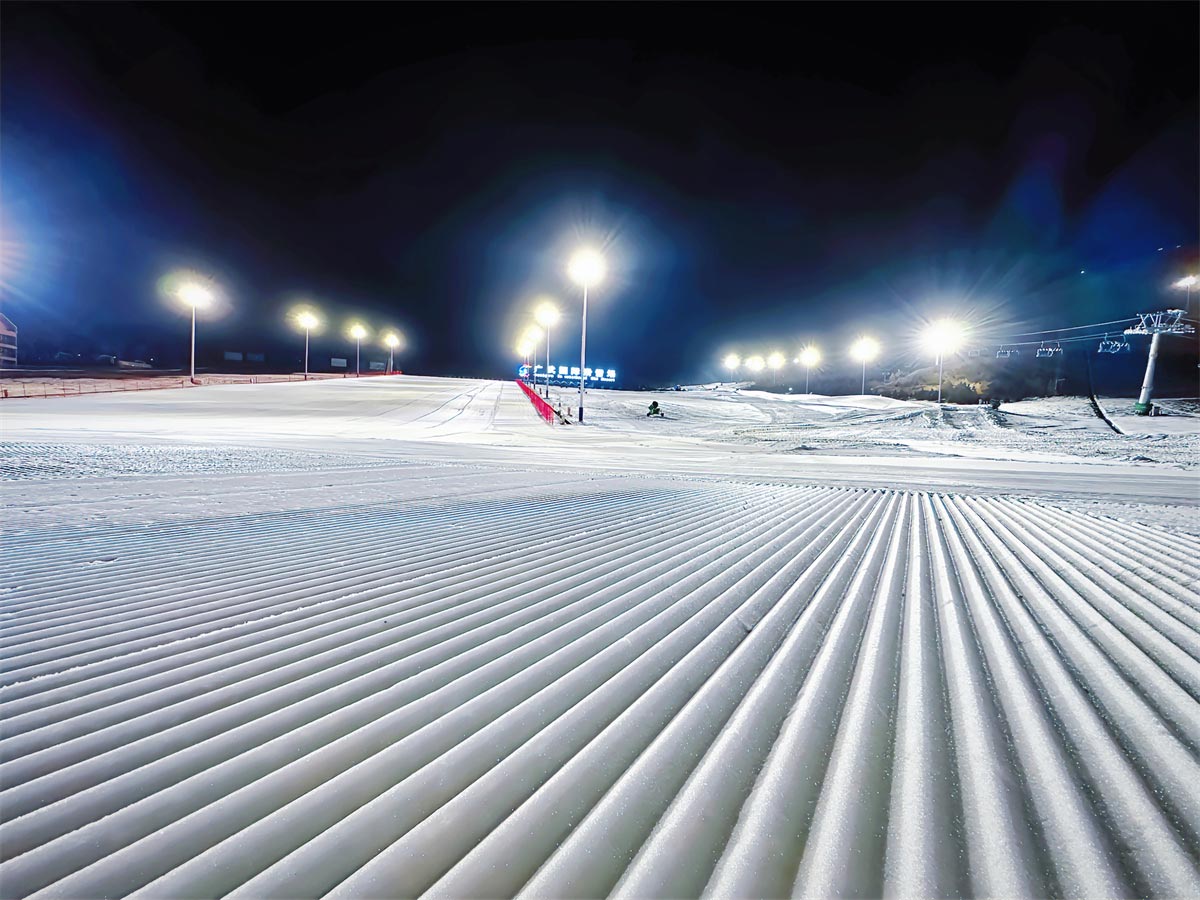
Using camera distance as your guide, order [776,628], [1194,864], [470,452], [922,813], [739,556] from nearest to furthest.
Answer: [1194,864] → [922,813] → [776,628] → [739,556] → [470,452]

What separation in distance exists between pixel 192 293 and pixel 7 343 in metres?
47.5

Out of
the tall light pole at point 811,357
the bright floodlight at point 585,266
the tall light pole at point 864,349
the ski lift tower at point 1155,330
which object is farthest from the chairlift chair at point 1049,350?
the bright floodlight at point 585,266

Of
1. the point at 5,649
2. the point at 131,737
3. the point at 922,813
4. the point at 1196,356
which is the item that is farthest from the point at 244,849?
the point at 1196,356

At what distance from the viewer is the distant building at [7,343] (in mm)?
62625

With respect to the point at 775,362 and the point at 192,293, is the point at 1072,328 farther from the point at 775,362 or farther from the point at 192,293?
the point at 192,293

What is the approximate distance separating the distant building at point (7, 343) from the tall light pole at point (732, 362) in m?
102

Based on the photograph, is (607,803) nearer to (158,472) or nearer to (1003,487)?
(158,472)

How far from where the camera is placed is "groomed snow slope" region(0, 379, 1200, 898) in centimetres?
141

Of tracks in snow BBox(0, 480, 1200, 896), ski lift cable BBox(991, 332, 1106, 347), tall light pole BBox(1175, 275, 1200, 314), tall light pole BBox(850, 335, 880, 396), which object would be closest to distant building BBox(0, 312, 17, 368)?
tracks in snow BBox(0, 480, 1200, 896)

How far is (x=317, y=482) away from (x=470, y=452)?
5182mm

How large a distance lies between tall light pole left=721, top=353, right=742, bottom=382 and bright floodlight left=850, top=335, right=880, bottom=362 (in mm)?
31189

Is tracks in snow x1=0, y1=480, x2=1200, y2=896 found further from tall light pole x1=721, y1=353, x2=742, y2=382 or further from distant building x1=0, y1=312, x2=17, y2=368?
tall light pole x1=721, y1=353, x2=742, y2=382

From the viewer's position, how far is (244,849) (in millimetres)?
1445

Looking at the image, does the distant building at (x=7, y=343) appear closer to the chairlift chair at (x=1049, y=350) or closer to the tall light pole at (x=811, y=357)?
the tall light pole at (x=811, y=357)
